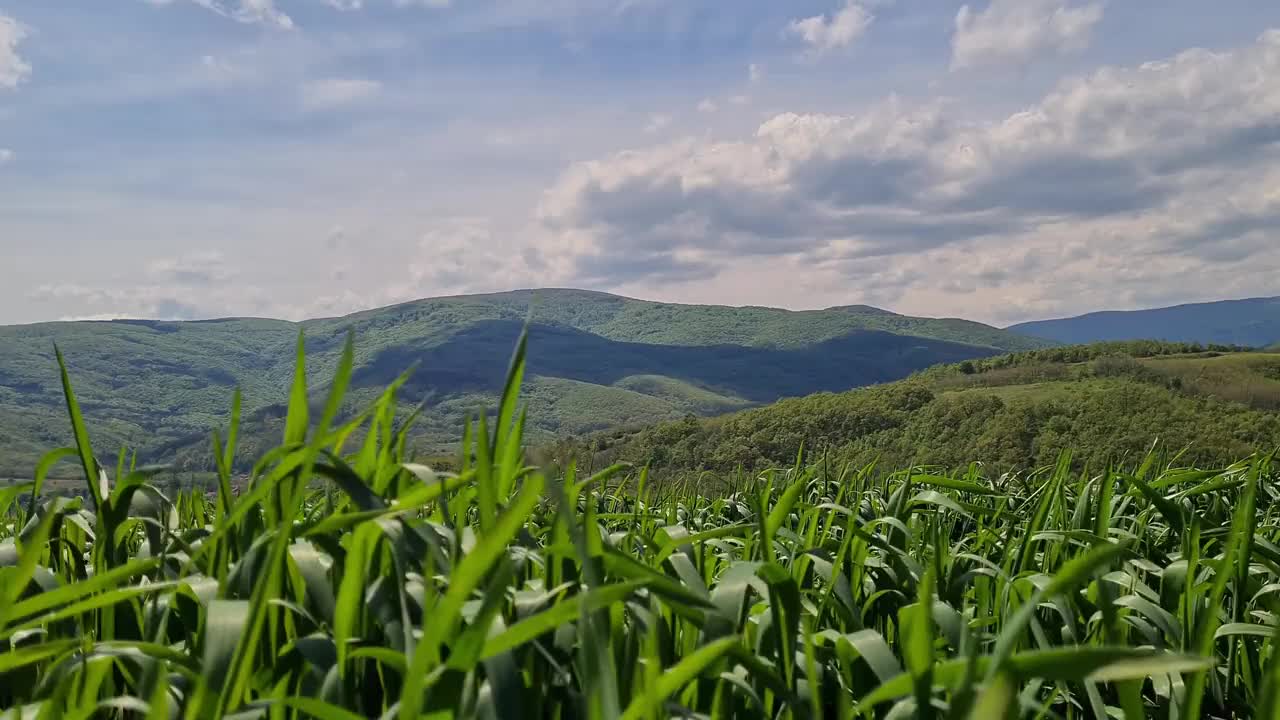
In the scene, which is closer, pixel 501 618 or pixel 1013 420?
pixel 501 618

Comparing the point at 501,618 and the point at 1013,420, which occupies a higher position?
the point at 501,618

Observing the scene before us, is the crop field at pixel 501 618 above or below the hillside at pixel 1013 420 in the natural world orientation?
above

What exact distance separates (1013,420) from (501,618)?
1898 inches

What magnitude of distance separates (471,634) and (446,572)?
534 millimetres

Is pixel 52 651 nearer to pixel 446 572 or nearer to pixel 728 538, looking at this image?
pixel 446 572

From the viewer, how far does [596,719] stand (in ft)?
3.26

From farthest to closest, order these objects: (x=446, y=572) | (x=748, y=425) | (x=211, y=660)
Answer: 1. (x=748, y=425)
2. (x=446, y=572)
3. (x=211, y=660)

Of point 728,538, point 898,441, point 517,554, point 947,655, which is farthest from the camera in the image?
point 898,441

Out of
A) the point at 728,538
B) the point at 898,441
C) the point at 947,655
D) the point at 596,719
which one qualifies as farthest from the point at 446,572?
the point at 898,441

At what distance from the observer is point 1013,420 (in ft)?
151

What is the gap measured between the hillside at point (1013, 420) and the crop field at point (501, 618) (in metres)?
34.9

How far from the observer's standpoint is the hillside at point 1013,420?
138 ft

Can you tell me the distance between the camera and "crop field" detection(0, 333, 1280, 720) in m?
0.93

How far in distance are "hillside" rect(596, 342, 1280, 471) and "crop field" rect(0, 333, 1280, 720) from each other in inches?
1375
